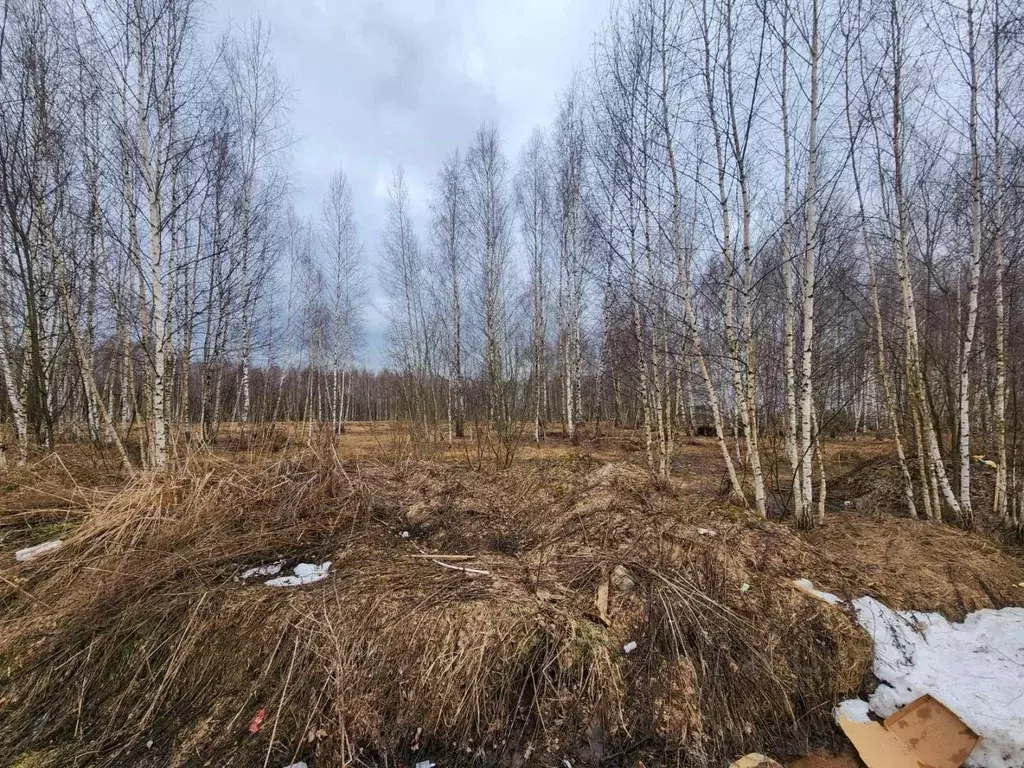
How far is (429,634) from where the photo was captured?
2.75m

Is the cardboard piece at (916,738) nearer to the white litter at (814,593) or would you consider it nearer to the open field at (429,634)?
the open field at (429,634)

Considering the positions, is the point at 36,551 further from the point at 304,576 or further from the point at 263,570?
the point at 304,576

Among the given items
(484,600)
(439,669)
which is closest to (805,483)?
(484,600)

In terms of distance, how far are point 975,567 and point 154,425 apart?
1004 centimetres

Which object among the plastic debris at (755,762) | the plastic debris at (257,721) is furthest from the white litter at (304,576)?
the plastic debris at (755,762)

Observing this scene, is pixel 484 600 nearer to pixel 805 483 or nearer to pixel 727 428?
pixel 805 483

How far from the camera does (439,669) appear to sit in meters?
2.61

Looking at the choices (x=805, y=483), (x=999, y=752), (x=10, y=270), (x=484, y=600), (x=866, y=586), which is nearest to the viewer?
(x=999, y=752)

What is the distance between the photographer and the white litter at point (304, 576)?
3340 mm

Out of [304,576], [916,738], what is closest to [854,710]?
[916,738]

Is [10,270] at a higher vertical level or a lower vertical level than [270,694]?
higher

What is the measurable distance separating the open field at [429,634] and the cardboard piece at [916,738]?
0.18m

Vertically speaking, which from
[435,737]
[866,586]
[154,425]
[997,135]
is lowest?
[435,737]

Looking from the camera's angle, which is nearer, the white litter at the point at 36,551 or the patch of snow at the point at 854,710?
the patch of snow at the point at 854,710
